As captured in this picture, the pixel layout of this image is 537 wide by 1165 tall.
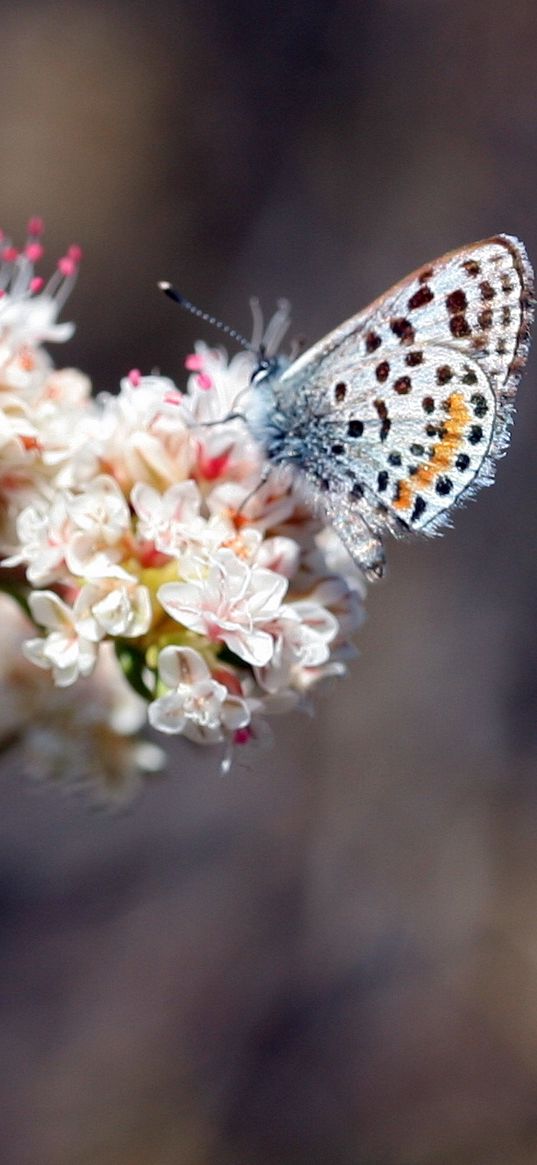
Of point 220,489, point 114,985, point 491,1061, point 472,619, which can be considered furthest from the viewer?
point 472,619

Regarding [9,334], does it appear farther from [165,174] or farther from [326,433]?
[165,174]

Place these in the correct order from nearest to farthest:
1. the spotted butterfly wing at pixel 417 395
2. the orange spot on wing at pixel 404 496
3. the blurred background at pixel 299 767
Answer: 1. the spotted butterfly wing at pixel 417 395
2. the orange spot on wing at pixel 404 496
3. the blurred background at pixel 299 767

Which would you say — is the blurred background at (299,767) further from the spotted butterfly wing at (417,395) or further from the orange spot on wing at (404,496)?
the orange spot on wing at (404,496)

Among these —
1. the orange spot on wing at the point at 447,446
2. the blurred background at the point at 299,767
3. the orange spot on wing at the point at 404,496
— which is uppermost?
the orange spot on wing at the point at 447,446

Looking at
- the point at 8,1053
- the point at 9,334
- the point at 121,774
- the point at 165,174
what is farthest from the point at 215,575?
the point at 165,174

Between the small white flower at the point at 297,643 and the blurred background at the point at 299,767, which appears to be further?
the blurred background at the point at 299,767

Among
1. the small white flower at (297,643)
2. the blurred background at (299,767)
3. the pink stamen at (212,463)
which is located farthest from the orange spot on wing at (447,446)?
the blurred background at (299,767)

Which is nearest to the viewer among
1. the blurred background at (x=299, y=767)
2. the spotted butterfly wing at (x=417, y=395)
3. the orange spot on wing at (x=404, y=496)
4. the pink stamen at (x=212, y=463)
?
the spotted butterfly wing at (x=417, y=395)
